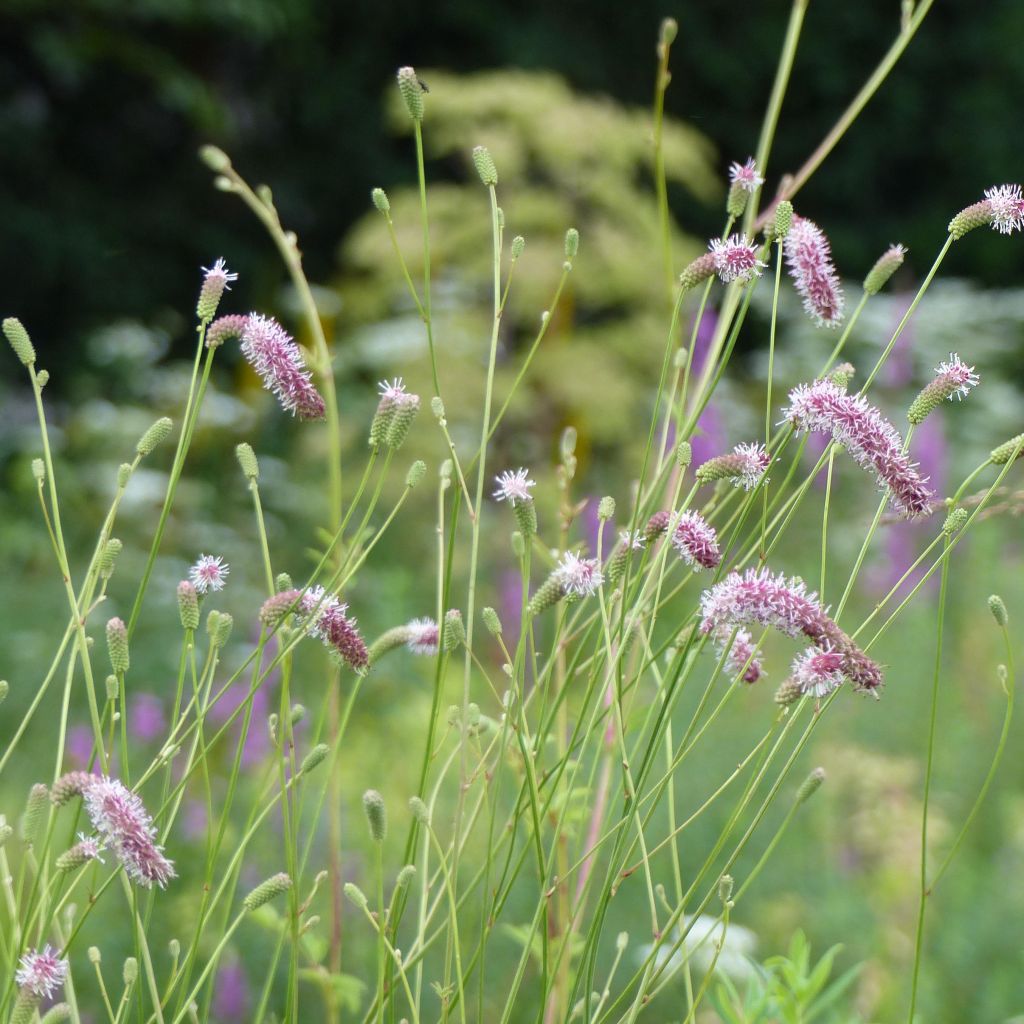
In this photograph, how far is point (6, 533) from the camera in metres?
4.72

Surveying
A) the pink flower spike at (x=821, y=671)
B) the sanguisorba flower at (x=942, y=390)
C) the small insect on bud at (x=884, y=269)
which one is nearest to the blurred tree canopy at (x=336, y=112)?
the small insect on bud at (x=884, y=269)

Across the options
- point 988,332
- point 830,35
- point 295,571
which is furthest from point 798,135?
point 295,571

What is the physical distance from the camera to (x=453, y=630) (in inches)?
30.2

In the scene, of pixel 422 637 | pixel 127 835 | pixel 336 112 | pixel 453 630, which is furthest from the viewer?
pixel 336 112

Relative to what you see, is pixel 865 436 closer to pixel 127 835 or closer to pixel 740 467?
pixel 740 467

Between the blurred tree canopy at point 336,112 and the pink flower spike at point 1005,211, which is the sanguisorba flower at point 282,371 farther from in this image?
the blurred tree canopy at point 336,112

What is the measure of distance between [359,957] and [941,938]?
88 centimetres

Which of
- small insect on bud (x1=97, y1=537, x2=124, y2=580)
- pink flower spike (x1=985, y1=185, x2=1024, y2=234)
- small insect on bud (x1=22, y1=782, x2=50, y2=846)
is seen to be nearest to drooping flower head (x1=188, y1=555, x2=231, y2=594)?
small insect on bud (x1=97, y1=537, x2=124, y2=580)

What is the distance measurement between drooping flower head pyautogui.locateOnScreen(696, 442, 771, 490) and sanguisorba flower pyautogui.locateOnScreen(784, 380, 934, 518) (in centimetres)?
5

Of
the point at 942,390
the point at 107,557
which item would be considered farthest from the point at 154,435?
the point at 942,390

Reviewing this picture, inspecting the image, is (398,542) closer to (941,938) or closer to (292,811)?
(941,938)

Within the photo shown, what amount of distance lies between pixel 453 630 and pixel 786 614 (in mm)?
183

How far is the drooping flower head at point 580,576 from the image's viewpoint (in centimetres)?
79

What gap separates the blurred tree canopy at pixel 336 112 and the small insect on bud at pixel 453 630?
5872 millimetres
